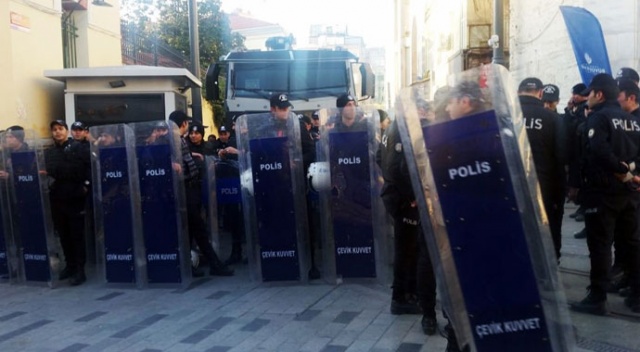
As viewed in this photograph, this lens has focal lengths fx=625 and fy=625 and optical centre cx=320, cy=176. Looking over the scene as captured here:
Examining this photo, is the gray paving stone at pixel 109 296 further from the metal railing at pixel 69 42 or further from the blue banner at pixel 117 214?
the metal railing at pixel 69 42

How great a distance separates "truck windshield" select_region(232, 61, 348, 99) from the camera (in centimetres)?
1011

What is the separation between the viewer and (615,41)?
395 inches

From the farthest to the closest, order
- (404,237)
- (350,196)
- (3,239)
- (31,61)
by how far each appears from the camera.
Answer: (31,61)
(3,239)
(350,196)
(404,237)

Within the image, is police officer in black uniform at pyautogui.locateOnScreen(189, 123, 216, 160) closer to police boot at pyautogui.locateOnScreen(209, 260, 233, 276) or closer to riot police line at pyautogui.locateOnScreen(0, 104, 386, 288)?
riot police line at pyautogui.locateOnScreen(0, 104, 386, 288)

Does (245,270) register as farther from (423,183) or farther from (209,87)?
(423,183)

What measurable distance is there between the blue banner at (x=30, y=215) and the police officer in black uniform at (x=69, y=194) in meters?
0.22

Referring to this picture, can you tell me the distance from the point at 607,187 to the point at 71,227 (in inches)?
226

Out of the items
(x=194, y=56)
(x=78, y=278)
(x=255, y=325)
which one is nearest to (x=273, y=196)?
(x=255, y=325)

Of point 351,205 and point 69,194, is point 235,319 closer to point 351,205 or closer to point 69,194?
point 351,205

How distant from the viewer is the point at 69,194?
7270mm

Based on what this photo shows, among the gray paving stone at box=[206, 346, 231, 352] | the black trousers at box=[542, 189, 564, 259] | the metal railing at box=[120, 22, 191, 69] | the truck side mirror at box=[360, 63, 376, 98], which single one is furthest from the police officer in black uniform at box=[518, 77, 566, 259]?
the metal railing at box=[120, 22, 191, 69]

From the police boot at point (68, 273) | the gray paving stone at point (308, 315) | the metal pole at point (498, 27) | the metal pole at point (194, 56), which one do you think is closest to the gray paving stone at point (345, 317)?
the gray paving stone at point (308, 315)

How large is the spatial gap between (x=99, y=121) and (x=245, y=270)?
4.31 m

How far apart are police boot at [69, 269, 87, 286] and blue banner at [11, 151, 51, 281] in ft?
0.86
